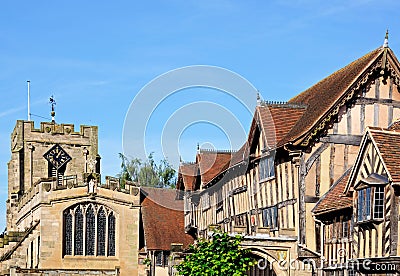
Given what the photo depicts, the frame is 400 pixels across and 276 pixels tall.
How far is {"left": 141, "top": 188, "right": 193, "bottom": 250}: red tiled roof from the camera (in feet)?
133

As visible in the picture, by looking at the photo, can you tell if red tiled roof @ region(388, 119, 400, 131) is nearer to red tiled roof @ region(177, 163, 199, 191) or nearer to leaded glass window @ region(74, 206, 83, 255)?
red tiled roof @ region(177, 163, 199, 191)

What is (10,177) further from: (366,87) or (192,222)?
(366,87)

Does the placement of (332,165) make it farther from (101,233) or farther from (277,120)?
(101,233)

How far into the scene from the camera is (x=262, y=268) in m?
24.6

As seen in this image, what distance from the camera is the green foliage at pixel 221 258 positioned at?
22.8 m

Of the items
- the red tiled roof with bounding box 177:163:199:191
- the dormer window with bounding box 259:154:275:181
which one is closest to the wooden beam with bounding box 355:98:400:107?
the dormer window with bounding box 259:154:275:181

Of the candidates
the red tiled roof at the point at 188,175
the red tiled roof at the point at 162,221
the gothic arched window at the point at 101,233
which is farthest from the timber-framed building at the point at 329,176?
the gothic arched window at the point at 101,233

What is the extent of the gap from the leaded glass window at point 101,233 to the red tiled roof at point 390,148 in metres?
22.3

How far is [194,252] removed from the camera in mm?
24750

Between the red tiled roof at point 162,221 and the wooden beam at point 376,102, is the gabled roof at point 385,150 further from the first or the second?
the red tiled roof at point 162,221

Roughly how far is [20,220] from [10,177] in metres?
5.44

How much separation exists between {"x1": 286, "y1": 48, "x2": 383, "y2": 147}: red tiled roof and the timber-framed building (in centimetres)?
5

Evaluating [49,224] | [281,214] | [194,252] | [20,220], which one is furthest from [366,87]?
[20,220]

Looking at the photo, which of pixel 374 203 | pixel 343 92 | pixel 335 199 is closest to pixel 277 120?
pixel 343 92
